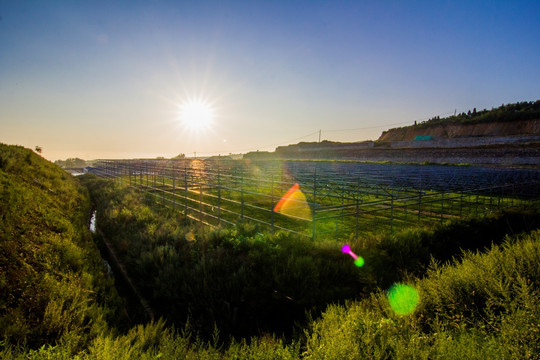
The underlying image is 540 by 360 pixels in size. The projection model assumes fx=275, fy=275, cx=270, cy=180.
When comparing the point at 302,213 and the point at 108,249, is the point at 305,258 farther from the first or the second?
the point at 302,213

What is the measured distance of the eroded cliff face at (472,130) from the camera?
5574 cm

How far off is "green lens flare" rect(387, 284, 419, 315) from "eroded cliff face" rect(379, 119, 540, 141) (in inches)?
2137

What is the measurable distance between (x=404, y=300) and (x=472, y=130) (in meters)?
77.1

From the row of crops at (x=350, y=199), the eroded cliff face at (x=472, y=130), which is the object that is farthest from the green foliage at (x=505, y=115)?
the row of crops at (x=350, y=199)

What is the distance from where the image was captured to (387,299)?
462 cm

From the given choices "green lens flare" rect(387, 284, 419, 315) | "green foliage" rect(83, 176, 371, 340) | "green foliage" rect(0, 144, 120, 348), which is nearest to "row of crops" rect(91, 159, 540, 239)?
"green foliage" rect(83, 176, 371, 340)

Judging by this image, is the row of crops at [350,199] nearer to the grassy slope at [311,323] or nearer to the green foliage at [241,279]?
the green foliage at [241,279]

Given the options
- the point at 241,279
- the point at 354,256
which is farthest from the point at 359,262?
the point at 241,279

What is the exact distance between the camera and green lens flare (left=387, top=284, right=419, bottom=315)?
419cm

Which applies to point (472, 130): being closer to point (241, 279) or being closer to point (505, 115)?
point (505, 115)

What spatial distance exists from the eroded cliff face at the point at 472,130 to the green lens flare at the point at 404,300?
5428cm

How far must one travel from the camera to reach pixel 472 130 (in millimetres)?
65062

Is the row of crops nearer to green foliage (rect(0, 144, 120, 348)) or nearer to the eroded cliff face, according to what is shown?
green foliage (rect(0, 144, 120, 348))

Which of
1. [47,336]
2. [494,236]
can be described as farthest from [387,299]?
[494,236]
